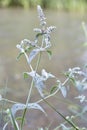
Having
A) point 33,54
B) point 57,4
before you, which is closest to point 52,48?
point 33,54

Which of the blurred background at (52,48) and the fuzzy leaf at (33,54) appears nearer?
the fuzzy leaf at (33,54)

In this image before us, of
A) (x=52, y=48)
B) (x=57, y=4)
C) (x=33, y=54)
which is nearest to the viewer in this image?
(x=33, y=54)

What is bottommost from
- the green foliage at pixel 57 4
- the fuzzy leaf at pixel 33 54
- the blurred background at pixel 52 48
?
the green foliage at pixel 57 4

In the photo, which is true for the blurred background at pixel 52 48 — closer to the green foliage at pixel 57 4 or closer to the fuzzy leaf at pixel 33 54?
the green foliage at pixel 57 4

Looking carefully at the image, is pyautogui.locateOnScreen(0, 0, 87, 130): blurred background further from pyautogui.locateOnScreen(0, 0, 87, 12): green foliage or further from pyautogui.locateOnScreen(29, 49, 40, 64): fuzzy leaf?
pyautogui.locateOnScreen(29, 49, 40, 64): fuzzy leaf

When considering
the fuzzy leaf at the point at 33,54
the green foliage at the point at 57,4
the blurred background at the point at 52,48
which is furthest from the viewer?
the green foliage at the point at 57,4

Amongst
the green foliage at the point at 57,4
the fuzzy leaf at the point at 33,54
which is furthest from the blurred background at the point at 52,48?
the fuzzy leaf at the point at 33,54

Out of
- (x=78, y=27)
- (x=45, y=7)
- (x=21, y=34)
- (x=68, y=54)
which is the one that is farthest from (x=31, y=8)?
(x=68, y=54)

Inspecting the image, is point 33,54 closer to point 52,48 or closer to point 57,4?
point 52,48

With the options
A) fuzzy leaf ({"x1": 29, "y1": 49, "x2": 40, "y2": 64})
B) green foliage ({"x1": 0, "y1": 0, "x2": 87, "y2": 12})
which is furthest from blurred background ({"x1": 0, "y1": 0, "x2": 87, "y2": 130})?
fuzzy leaf ({"x1": 29, "y1": 49, "x2": 40, "y2": 64})
